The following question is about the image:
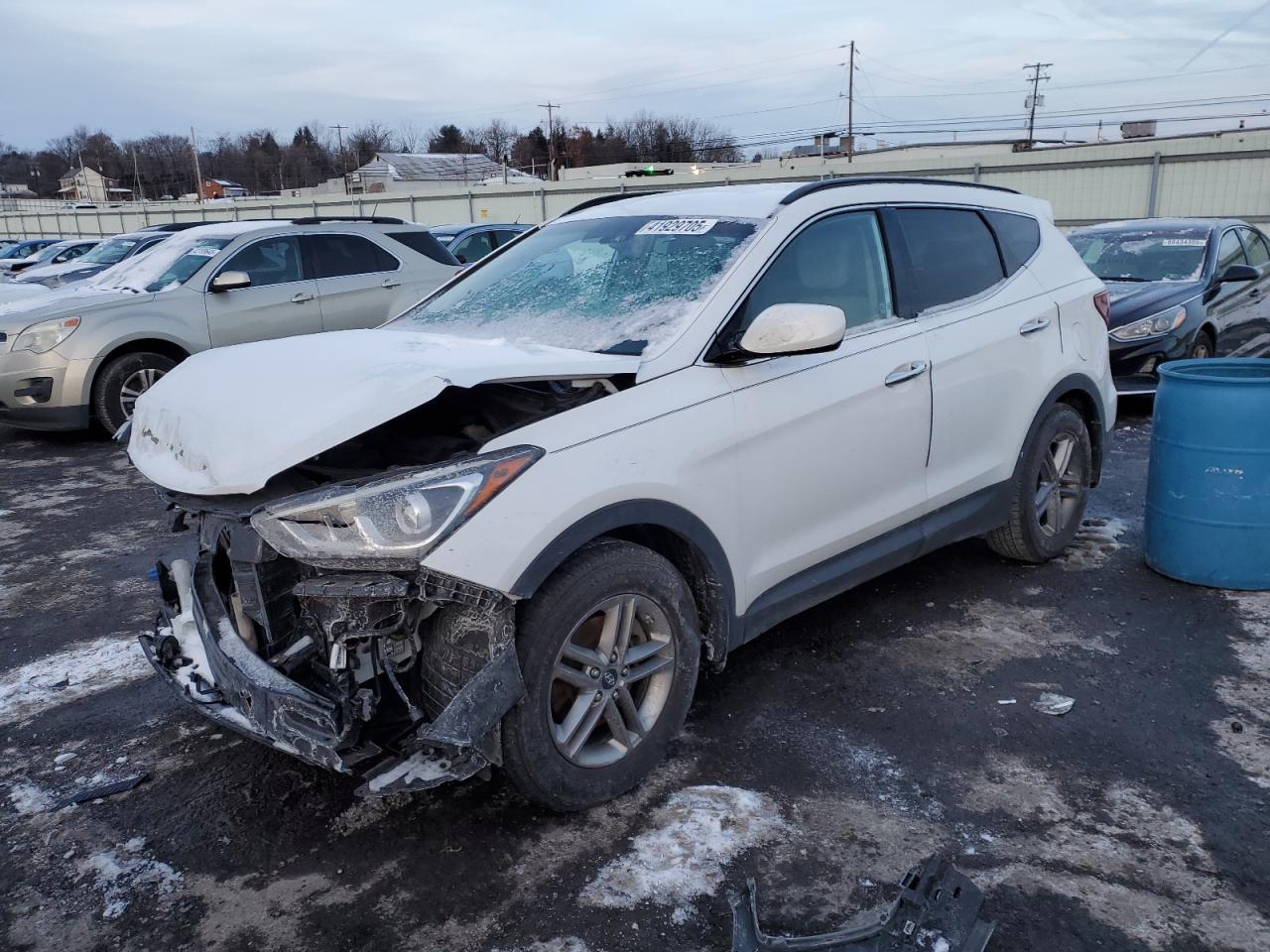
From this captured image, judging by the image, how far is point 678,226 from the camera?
387 cm

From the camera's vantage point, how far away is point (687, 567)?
3.29 meters

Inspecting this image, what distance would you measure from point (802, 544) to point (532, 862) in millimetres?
1473

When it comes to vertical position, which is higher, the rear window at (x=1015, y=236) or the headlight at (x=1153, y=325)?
the rear window at (x=1015, y=236)

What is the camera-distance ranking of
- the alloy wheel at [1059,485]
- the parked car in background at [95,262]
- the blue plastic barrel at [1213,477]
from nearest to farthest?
the blue plastic barrel at [1213,477] → the alloy wheel at [1059,485] → the parked car in background at [95,262]

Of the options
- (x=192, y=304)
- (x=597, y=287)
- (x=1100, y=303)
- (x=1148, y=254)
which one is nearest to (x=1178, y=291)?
(x=1148, y=254)

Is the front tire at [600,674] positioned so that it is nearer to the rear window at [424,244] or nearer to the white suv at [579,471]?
the white suv at [579,471]

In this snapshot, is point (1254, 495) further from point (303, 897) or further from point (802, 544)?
point (303, 897)

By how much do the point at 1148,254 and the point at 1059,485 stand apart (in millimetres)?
5474

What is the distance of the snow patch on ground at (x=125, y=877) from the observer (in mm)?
2736

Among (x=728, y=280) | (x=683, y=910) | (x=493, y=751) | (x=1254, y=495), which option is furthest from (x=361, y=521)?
(x=1254, y=495)

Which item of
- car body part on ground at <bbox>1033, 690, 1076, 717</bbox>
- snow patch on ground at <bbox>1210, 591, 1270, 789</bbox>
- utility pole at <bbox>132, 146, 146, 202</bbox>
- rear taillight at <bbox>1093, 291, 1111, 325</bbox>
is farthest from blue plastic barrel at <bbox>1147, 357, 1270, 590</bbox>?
utility pole at <bbox>132, 146, 146, 202</bbox>

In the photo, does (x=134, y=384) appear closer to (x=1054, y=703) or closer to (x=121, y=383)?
(x=121, y=383)

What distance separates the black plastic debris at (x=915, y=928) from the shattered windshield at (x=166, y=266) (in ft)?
27.2

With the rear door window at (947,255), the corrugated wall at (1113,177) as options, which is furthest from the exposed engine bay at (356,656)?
the corrugated wall at (1113,177)
